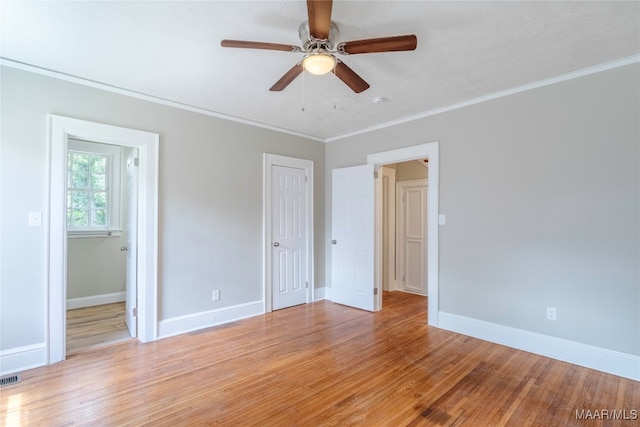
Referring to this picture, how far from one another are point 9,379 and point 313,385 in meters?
2.43

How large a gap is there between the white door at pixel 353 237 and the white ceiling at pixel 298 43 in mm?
1367

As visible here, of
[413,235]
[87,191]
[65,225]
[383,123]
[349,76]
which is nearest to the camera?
[349,76]

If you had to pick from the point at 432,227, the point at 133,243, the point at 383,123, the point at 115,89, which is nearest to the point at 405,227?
the point at 432,227

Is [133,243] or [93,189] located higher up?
[93,189]

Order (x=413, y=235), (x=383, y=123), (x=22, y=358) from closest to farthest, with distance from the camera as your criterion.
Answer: (x=22, y=358)
(x=383, y=123)
(x=413, y=235)

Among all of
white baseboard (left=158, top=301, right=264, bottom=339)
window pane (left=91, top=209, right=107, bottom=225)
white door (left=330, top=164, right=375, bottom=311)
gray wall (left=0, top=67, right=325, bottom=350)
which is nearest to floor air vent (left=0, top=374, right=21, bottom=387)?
gray wall (left=0, top=67, right=325, bottom=350)

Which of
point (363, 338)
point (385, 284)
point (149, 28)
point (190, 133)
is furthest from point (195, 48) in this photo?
point (385, 284)

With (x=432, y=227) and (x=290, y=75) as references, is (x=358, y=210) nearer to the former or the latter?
(x=432, y=227)

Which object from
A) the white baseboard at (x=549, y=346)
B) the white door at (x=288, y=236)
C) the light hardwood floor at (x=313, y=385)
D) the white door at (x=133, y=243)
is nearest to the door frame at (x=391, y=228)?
the white door at (x=288, y=236)

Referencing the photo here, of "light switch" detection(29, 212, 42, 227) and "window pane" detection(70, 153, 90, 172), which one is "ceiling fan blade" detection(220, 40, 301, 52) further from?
"window pane" detection(70, 153, 90, 172)

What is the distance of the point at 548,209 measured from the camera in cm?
289

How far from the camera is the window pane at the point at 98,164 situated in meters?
4.63

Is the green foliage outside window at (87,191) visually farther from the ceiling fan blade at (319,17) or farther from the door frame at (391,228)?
the door frame at (391,228)

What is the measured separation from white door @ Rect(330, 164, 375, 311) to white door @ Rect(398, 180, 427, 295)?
1.45 metres
